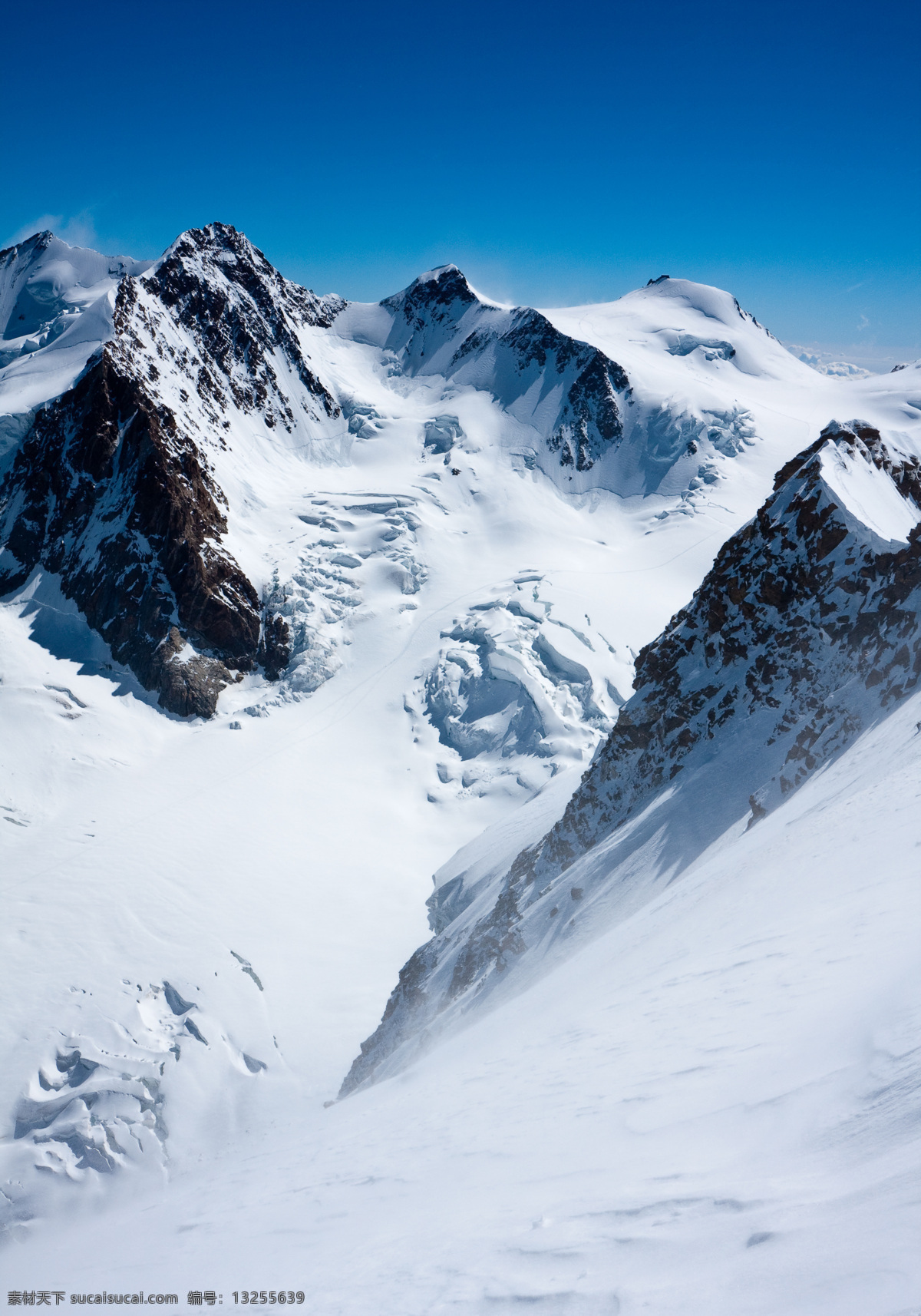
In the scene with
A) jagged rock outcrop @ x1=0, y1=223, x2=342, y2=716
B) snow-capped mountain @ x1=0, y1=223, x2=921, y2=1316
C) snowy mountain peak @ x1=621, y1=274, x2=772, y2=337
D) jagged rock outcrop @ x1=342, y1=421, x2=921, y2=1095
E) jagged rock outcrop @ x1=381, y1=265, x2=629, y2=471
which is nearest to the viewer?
snow-capped mountain @ x1=0, y1=223, x2=921, y2=1316

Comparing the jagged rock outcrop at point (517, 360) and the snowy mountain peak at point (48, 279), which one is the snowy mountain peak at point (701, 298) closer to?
the jagged rock outcrop at point (517, 360)

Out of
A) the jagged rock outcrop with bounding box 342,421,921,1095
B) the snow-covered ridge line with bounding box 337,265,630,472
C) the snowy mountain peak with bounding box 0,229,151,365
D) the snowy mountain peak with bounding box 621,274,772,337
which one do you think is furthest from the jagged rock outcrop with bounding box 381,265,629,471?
the jagged rock outcrop with bounding box 342,421,921,1095

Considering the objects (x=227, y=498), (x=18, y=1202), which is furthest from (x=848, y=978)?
(x=227, y=498)

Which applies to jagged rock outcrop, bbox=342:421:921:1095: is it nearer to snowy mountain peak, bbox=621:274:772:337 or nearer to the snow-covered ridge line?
the snow-covered ridge line

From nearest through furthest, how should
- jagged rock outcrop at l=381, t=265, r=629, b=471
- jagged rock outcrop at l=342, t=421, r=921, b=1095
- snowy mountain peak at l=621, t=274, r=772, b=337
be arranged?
jagged rock outcrop at l=342, t=421, r=921, b=1095
jagged rock outcrop at l=381, t=265, r=629, b=471
snowy mountain peak at l=621, t=274, r=772, b=337

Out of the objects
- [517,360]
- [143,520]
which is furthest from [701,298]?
[143,520]

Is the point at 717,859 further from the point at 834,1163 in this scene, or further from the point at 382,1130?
the point at 834,1163
